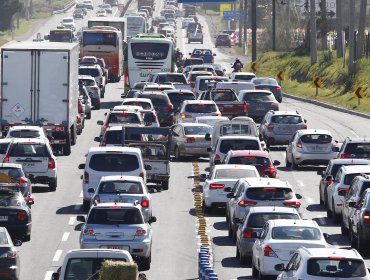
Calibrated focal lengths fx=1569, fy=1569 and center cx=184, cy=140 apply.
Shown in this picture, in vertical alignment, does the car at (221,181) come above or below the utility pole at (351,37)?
below

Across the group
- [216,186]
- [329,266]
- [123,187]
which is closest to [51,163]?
[216,186]

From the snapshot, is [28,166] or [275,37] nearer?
[28,166]

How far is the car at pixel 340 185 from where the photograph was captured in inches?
1459

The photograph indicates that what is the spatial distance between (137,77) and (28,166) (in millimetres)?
40871

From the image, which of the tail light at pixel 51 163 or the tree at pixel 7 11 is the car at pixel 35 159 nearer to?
the tail light at pixel 51 163

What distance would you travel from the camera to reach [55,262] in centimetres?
3097

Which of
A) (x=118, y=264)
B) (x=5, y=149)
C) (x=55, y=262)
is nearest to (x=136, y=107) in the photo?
(x=5, y=149)

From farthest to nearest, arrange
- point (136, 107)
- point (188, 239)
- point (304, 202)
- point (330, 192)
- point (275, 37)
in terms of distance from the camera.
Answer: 1. point (275, 37)
2. point (136, 107)
3. point (304, 202)
4. point (330, 192)
5. point (188, 239)

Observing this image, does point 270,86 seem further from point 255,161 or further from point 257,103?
point 255,161

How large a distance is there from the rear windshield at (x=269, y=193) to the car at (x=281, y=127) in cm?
2252

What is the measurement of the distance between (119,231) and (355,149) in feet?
56.6

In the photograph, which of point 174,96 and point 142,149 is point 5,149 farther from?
point 174,96

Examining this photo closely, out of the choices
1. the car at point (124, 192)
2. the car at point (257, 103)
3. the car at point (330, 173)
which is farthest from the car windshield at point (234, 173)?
the car at point (257, 103)

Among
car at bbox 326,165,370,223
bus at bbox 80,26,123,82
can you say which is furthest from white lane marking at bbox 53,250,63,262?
bus at bbox 80,26,123,82
